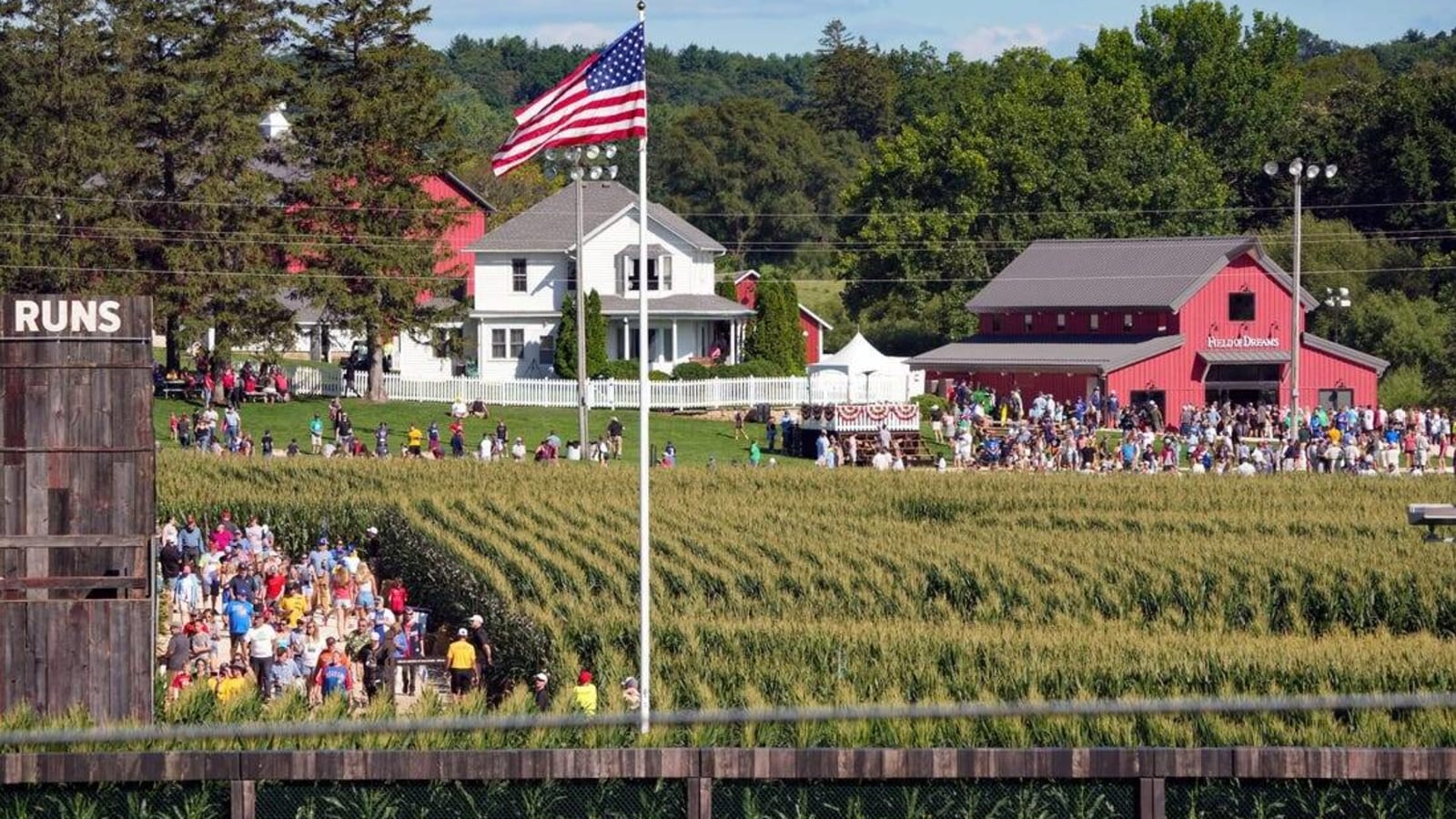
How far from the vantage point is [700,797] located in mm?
18344

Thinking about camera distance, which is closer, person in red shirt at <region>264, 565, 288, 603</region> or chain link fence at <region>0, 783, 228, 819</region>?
chain link fence at <region>0, 783, 228, 819</region>

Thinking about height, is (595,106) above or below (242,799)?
above

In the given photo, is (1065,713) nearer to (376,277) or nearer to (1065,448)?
(1065,448)

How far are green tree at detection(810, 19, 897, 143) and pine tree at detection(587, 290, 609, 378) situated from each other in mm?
81868

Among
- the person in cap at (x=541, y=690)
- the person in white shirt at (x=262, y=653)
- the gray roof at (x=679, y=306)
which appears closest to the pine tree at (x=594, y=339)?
the gray roof at (x=679, y=306)

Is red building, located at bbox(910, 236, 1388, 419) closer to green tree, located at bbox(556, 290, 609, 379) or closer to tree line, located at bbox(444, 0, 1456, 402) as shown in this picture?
tree line, located at bbox(444, 0, 1456, 402)

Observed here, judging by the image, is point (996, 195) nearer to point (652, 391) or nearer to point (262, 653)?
point (652, 391)

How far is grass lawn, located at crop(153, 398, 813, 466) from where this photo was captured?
198 feet

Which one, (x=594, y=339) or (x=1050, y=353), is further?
(x=1050, y=353)

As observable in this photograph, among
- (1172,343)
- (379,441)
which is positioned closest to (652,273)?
(1172,343)

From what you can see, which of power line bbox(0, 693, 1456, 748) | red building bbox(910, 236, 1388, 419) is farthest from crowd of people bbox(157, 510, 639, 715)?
red building bbox(910, 236, 1388, 419)

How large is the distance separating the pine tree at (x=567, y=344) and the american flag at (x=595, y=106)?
156 feet

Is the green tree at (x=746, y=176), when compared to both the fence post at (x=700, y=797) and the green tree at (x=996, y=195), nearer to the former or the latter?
the green tree at (x=996, y=195)

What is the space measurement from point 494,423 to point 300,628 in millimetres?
30383
